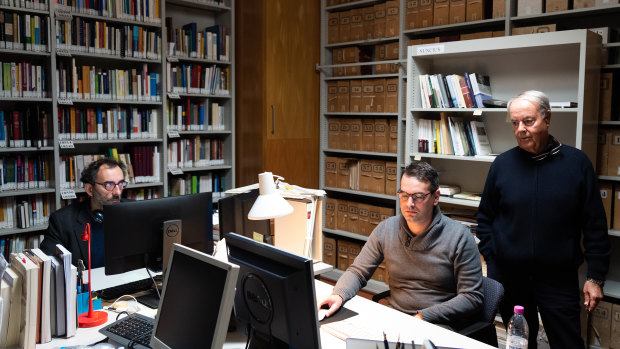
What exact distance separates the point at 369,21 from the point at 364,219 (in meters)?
1.67

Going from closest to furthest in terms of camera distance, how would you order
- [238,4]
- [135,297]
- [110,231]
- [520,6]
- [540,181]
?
[110,231] < [135,297] < [540,181] < [520,6] < [238,4]

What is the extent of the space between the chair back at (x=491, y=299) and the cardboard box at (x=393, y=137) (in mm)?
2090

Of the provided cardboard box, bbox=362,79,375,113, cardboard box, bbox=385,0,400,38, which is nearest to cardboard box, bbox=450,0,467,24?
cardboard box, bbox=385,0,400,38

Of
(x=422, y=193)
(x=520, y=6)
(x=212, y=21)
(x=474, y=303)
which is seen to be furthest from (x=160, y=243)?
(x=212, y=21)

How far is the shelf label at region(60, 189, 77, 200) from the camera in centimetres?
366

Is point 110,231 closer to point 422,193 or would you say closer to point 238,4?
point 422,193

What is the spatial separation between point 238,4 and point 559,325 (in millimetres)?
3550

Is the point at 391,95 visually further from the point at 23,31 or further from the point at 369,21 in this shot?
the point at 23,31

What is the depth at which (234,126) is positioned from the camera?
183 inches

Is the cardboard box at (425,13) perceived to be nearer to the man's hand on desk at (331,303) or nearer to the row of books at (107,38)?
the row of books at (107,38)

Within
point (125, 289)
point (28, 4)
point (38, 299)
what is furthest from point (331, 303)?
point (28, 4)

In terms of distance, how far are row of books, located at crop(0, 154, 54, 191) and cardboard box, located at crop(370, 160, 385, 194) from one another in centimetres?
246

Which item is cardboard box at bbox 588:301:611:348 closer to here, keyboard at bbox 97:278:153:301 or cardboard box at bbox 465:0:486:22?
cardboard box at bbox 465:0:486:22

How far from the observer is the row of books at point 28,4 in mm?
3370
